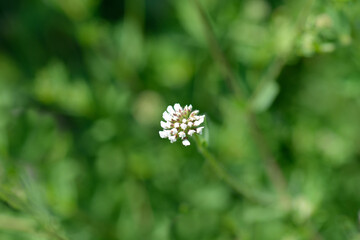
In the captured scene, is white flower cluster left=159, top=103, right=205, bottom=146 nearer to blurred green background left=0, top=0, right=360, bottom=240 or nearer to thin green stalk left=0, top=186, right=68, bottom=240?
blurred green background left=0, top=0, right=360, bottom=240

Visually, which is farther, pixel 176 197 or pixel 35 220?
pixel 176 197

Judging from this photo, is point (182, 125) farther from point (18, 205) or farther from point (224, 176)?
point (18, 205)

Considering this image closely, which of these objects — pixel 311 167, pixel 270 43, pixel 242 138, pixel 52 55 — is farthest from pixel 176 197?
pixel 52 55

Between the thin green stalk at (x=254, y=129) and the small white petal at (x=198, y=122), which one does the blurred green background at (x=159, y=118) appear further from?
the small white petal at (x=198, y=122)

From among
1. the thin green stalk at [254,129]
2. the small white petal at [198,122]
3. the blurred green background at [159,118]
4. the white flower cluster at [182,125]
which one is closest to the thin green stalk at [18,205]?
the blurred green background at [159,118]

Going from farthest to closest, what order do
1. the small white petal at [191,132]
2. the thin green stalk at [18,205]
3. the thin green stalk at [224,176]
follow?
the thin green stalk at [18,205] < the thin green stalk at [224,176] < the small white petal at [191,132]

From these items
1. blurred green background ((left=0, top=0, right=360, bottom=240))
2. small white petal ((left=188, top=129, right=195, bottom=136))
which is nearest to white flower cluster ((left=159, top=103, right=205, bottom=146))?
small white petal ((left=188, top=129, right=195, bottom=136))

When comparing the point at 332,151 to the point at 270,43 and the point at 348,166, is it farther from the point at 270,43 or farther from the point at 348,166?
the point at 270,43

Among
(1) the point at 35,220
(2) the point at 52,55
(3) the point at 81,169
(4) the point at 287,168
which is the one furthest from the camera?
(2) the point at 52,55
